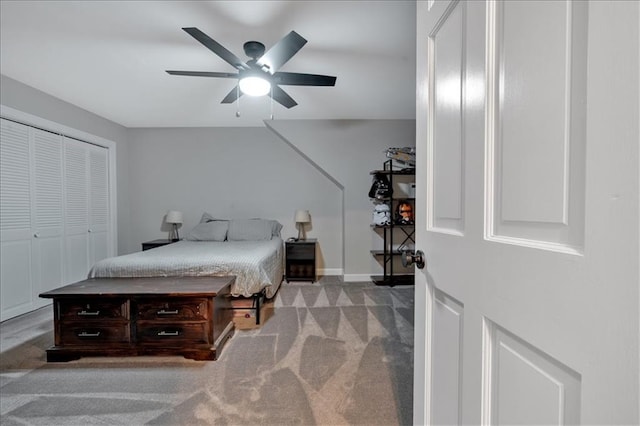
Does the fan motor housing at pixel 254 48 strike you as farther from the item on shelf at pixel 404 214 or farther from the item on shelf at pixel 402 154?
the item on shelf at pixel 404 214

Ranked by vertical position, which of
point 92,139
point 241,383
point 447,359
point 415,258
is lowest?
point 241,383

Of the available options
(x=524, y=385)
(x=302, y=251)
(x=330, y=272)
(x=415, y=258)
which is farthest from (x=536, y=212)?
(x=330, y=272)

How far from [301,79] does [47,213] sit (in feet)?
10.6

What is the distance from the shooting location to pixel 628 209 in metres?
0.35

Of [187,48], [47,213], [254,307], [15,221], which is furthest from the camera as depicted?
[47,213]

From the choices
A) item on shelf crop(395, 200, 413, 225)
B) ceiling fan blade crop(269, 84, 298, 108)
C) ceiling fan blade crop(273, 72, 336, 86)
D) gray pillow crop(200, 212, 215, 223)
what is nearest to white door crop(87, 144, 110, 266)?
gray pillow crop(200, 212, 215, 223)

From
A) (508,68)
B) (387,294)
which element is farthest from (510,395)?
(387,294)

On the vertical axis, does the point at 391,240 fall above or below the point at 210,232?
below

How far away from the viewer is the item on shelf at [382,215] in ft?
13.4

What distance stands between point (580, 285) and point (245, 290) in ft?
8.35

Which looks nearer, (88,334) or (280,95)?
(88,334)

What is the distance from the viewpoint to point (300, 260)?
14.4ft

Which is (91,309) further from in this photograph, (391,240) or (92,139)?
(391,240)

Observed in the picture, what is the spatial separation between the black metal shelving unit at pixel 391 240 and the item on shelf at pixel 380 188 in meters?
0.06
